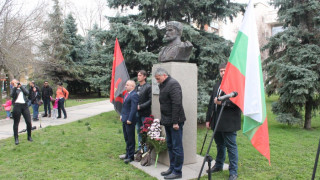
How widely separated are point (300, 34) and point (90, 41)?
21318mm

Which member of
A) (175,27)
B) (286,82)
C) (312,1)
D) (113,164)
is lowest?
(113,164)

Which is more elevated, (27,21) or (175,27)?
(27,21)

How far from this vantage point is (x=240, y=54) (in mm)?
3916

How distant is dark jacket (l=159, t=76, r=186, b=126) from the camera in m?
4.22

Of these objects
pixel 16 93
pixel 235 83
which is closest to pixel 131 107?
pixel 235 83

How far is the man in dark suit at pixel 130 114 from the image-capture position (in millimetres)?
5125

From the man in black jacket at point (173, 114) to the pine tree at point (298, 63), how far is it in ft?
18.7

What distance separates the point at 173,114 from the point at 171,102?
22cm

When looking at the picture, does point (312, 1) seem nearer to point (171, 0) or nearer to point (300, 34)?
point (300, 34)

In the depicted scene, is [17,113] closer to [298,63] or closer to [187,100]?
[187,100]

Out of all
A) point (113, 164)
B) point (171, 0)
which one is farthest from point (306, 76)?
point (113, 164)

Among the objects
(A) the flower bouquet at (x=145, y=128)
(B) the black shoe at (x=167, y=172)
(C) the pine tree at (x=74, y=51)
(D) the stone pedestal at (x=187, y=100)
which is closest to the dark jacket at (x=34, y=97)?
(A) the flower bouquet at (x=145, y=128)

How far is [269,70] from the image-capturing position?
1009 centimetres

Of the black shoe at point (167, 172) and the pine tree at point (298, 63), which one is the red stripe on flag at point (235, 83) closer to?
the black shoe at point (167, 172)
